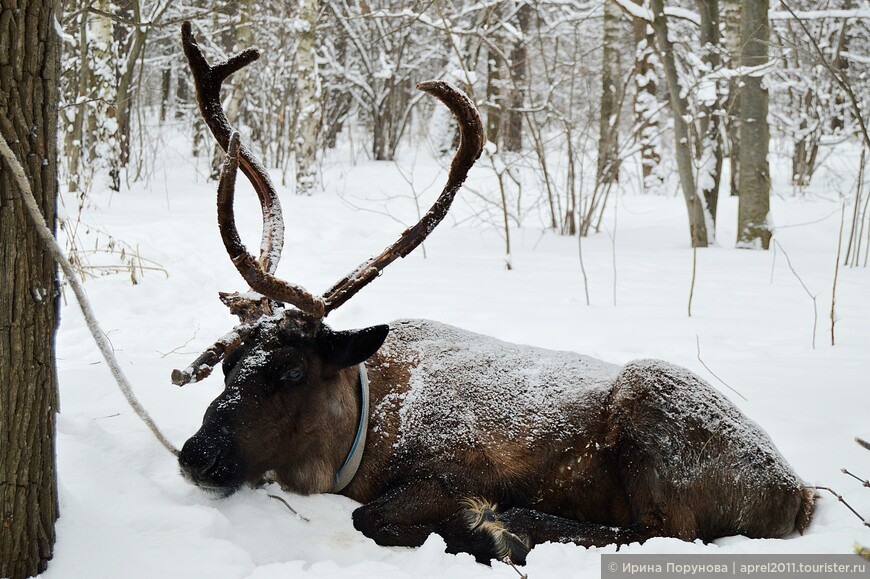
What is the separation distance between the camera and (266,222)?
3281 mm

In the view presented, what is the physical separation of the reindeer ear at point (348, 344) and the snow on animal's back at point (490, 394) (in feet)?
1.37

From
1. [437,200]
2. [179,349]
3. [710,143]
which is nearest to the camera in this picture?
[437,200]

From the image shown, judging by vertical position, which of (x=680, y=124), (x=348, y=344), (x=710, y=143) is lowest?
(x=348, y=344)

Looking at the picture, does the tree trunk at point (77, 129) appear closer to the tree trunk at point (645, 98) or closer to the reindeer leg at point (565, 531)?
the tree trunk at point (645, 98)

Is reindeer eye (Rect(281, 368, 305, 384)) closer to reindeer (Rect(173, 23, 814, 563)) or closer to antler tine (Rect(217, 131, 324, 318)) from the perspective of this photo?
reindeer (Rect(173, 23, 814, 563))

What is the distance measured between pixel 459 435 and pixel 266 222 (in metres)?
1.25

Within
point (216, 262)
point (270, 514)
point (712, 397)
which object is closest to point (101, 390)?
Answer: point (270, 514)

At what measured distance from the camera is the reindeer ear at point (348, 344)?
2.91m

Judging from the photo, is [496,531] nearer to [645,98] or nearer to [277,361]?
[277,361]

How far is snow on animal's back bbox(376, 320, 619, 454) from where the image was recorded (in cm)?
316

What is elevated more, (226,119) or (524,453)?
(226,119)

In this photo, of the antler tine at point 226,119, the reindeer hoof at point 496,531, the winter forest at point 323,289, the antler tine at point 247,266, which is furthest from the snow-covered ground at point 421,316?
the antler tine at point 226,119

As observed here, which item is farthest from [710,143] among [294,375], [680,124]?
[294,375]

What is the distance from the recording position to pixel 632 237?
400 inches
